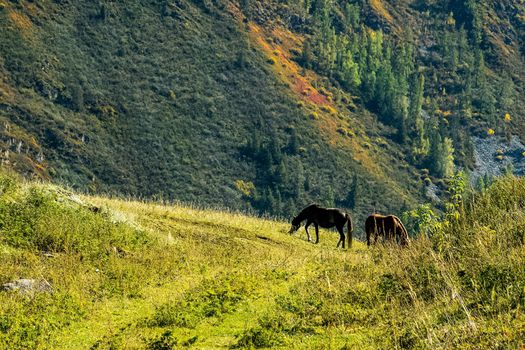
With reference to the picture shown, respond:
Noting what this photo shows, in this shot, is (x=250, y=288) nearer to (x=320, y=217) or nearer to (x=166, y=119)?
(x=320, y=217)

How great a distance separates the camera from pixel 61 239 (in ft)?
60.8

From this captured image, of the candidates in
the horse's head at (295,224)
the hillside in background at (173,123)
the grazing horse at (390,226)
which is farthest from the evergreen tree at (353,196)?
the grazing horse at (390,226)

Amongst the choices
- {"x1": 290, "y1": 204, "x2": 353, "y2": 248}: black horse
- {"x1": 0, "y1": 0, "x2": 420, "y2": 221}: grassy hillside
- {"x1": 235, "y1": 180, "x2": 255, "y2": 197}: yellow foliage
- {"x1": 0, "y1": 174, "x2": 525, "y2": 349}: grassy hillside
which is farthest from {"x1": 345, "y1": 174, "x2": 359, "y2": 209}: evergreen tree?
{"x1": 0, "y1": 174, "x2": 525, "y2": 349}: grassy hillside

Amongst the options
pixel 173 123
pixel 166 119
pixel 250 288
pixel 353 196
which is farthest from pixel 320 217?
pixel 166 119

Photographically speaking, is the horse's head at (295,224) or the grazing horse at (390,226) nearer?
the grazing horse at (390,226)

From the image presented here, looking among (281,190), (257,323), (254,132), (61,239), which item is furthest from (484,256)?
(254,132)

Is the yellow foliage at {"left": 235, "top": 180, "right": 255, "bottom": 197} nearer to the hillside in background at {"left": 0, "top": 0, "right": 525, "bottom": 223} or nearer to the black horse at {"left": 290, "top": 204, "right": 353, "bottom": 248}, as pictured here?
the hillside in background at {"left": 0, "top": 0, "right": 525, "bottom": 223}

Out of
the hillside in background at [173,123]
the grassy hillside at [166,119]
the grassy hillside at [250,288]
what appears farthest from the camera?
the hillside in background at [173,123]

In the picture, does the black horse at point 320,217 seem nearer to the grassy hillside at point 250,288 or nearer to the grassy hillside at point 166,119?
the grassy hillside at point 250,288

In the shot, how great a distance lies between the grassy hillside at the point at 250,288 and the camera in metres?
10.5

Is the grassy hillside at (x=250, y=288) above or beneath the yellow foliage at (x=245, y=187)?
above

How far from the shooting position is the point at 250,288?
15062 millimetres

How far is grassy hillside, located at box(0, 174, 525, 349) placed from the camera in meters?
10.5

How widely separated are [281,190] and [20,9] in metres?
74.2
